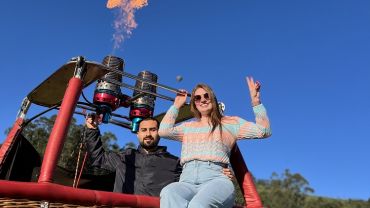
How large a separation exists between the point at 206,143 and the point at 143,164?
106 centimetres

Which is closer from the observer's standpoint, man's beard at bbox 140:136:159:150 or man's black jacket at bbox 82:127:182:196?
man's black jacket at bbox 82:127:182:196

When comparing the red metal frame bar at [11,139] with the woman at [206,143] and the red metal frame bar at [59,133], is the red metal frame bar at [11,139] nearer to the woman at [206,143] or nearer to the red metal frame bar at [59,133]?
the red metal frame bar at [59,133]

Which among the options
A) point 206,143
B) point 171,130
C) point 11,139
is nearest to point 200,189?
point 206,143

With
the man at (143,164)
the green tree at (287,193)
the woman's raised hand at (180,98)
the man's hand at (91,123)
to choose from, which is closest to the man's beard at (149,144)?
the man at (143,164)

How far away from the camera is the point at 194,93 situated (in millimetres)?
3096

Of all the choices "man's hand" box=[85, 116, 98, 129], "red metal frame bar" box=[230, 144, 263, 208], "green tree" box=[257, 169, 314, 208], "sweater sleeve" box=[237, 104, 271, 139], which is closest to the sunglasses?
"sweater sleeve" box=[237, 104, 271, 139]

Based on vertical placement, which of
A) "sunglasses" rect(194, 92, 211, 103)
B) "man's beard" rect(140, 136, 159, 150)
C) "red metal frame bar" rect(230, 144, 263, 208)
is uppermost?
"sunglasses" rect(194, 92, 211, 103)

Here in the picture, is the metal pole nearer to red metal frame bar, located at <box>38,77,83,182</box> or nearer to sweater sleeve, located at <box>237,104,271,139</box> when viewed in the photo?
red metal frame bar, located at <box>38,77,83,182</box>

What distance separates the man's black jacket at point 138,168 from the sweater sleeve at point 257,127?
983mm

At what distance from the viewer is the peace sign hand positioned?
295cm

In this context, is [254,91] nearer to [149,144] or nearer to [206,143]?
[206,143]

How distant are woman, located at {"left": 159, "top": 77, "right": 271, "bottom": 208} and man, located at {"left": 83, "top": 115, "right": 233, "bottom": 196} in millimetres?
677

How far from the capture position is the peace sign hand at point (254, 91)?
2953 millimetres

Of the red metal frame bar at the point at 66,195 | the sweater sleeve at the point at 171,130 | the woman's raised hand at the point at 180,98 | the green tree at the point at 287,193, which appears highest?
the green tree at the point at 287,193
